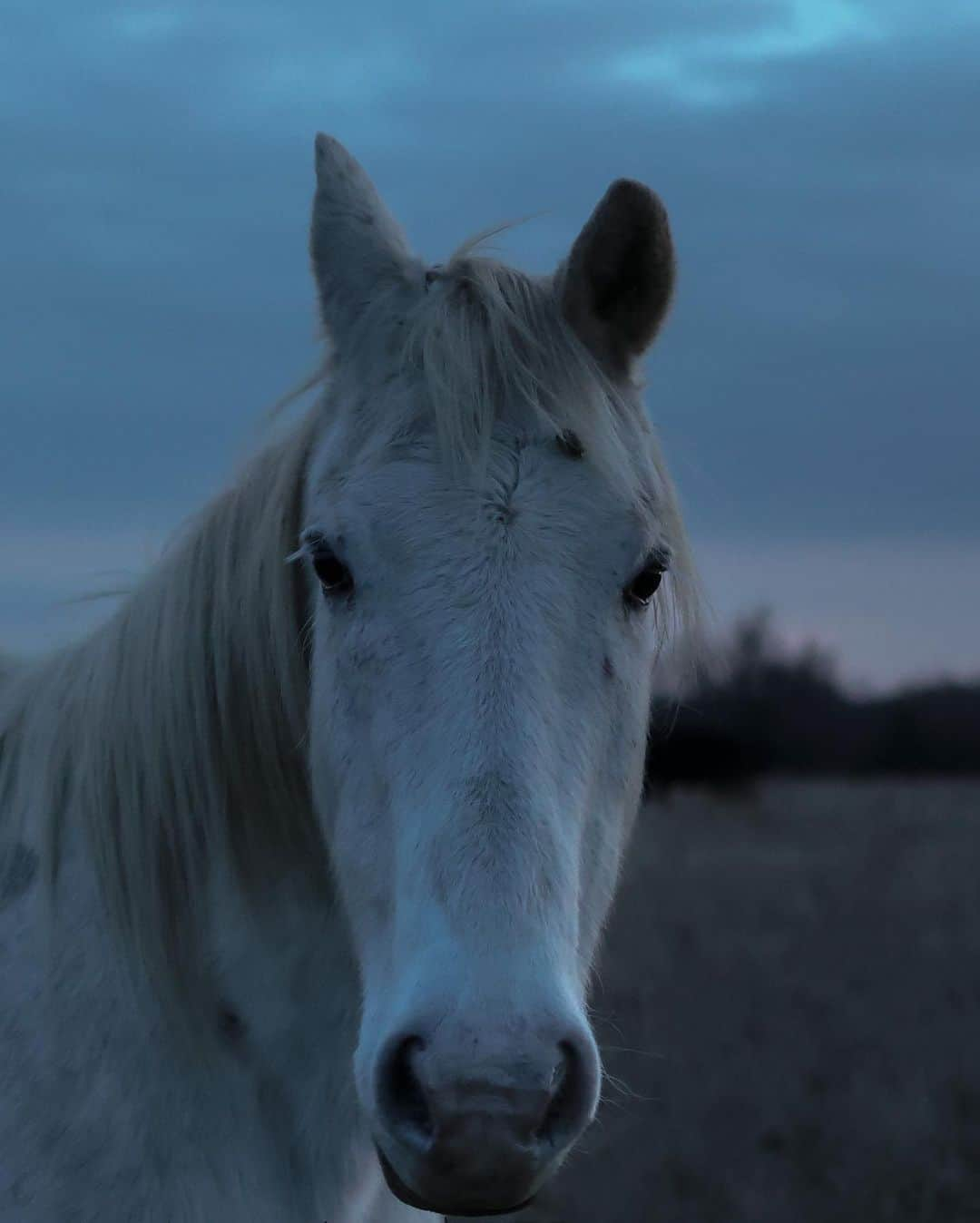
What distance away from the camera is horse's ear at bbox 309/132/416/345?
2996 millimetres

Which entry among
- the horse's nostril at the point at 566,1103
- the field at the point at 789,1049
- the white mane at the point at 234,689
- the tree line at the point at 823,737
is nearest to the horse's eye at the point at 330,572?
the white mane at the point at 234,689

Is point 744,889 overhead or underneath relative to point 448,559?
underneath

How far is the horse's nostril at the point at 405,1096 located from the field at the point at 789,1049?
4.01 feet

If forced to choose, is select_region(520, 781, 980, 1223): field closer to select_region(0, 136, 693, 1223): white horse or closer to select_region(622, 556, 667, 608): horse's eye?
select_region(0, 136, 693, 1223): white horse

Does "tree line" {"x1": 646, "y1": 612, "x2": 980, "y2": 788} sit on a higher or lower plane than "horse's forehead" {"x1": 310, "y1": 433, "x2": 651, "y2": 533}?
lower

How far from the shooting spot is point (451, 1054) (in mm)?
1938

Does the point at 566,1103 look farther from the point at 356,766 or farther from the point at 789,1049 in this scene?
the point at 789,1049

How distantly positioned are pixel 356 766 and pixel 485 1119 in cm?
77

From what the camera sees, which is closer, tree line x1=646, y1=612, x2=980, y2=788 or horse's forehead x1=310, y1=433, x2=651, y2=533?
horse's forehead x1=310, y1=433, x2=651, y2=533

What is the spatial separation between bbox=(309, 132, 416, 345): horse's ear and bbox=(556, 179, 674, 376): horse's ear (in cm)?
38

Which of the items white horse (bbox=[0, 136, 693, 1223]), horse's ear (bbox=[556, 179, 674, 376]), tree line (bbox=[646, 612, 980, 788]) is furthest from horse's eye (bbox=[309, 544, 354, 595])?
tree line (bbox=[646, 612, 980, 788])

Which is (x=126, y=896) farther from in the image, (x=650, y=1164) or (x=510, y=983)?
(x=650, y=1164)

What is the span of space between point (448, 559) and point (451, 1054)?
0.86m

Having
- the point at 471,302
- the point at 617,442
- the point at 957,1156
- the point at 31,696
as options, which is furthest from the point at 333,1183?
the point at 957,1156
